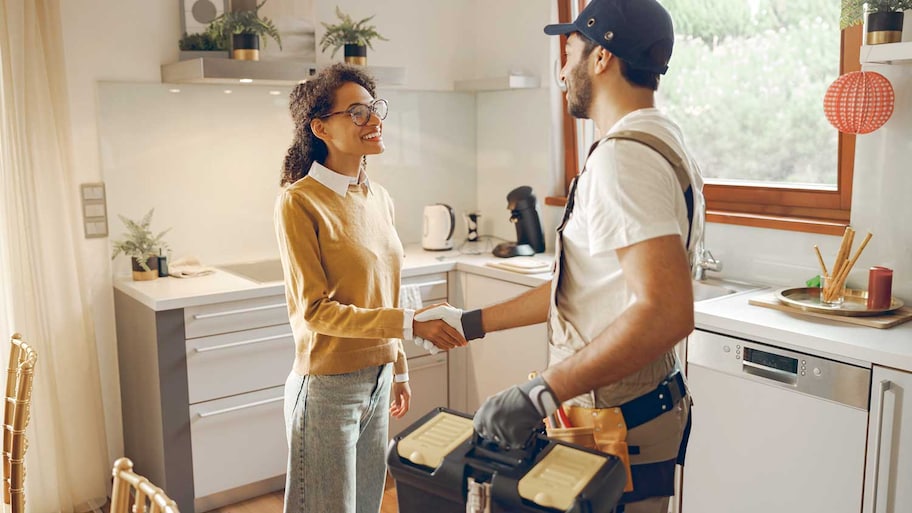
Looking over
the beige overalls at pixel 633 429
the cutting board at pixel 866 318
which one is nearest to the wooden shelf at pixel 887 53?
the cutting board at pixel 866 318

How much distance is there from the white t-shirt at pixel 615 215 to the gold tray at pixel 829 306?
Answer: 1150 millimetres

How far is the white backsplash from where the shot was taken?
123 inches

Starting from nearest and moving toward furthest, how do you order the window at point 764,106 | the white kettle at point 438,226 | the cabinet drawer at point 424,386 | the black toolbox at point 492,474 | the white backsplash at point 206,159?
→ 1. the black toolbox at point 492,474
2. the window at point 764,106
3. the white backsplash at point 206,159
4. the cabinet drawer at point 424,386
5. the white kettle at point 438,226

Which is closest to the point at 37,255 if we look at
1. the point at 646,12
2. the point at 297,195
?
the point at 297,195

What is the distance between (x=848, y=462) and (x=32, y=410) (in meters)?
2.63

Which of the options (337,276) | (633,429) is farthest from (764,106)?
(633,429)

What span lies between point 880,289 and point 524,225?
1538mm

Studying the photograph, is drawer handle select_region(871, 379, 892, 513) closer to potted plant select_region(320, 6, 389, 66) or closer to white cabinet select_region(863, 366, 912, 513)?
white cabinet select_region(863, 366, 912, 513)

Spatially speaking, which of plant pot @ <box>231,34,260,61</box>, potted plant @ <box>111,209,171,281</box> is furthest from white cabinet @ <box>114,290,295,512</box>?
plant pot @ <box>231,34,260,61</box>

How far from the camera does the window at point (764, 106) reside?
2.79 m

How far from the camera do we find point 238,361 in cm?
292

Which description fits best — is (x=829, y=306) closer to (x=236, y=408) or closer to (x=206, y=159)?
(x=236, y=408)

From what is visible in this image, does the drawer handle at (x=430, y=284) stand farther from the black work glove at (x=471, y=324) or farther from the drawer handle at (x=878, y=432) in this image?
the drawer handle at (x=878, y=432)

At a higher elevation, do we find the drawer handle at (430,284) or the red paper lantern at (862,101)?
the red paper lantern at (862,101)
